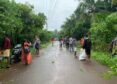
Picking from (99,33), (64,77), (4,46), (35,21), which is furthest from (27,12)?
(64,77)

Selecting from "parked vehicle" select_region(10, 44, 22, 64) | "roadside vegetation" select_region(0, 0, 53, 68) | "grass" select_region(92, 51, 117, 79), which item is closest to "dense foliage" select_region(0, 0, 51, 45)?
"roadside vegetation" select_region(0, 0, 53, 68)

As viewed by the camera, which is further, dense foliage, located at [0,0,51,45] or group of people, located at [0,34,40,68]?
dense foliage, located at [0,0,51,45]

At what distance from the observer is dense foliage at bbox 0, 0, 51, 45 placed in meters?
19.5

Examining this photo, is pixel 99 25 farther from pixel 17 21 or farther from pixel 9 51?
pixel 9 51

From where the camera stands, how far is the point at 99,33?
1268 inches

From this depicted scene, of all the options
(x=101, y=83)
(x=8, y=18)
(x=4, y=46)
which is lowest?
(x=101, y=83)

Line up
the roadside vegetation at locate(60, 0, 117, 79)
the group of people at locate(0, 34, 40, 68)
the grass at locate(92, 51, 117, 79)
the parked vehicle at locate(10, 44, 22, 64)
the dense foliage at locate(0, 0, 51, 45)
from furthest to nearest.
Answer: the roadside vegetation at locate(60, 0, 117, 79), the parked vehicle at locate(10, 44, 22, 64), the dense foliage at locate(0, 0, 51, 45), the group of people at locate(0, 34, 40, 68), the grass at locate(92, 51, 117, 79)

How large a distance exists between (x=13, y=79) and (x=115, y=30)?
1803cm

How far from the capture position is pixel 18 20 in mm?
25812

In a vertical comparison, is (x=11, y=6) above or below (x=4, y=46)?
above

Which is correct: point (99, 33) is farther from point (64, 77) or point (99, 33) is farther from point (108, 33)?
point (64, 77)

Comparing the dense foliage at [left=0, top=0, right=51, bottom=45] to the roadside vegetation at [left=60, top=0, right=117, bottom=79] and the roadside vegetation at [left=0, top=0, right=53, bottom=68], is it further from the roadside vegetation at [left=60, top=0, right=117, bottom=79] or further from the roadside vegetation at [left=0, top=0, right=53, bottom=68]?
the roadside vegetation at [left=60, top=0, right=117, bottom=79]

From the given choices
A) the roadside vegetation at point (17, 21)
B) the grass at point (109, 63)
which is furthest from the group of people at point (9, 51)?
the grass at point (109, 63)

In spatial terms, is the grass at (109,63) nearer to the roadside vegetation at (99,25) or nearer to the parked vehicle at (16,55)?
the roadside vegetation at (99,25)
